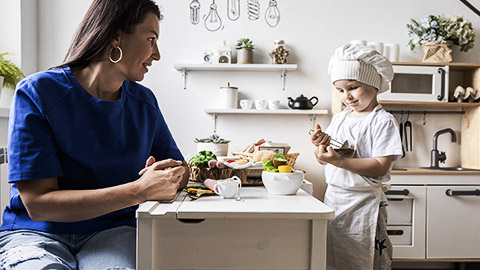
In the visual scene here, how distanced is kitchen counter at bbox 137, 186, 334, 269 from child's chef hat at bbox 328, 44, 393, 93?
95 centimetres

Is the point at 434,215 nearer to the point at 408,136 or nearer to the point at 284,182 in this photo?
the point at 408,136

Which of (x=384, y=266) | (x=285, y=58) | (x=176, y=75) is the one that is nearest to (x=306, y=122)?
(x=285, y=58)

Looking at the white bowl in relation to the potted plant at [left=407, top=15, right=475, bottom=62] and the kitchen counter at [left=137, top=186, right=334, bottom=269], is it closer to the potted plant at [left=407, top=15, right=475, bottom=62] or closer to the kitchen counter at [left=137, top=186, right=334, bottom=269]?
the kitchen counter at [left=137, top=186, right=334, bottom=269]

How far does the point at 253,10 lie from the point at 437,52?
152cm

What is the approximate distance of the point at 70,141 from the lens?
1145 millimetres

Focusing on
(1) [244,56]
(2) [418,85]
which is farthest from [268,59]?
(2) [418,85]

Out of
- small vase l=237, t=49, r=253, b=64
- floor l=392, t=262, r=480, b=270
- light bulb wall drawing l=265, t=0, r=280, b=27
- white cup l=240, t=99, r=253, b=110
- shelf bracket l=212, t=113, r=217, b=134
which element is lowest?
floor l=392, t=262, r=480, b=270

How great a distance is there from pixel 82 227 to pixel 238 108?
2206 mm

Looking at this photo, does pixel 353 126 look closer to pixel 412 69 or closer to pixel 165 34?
pixel 412 69

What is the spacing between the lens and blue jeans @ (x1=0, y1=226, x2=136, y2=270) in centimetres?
98

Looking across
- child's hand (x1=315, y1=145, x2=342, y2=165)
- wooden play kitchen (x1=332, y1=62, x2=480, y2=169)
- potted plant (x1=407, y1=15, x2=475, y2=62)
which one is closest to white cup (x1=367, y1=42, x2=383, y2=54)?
wooden play kitchen (x1=332, y1=62, x2=480, y2=169)

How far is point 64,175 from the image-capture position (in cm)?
117

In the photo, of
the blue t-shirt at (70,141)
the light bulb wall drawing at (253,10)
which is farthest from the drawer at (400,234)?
the blue t-shirt at (70,141)

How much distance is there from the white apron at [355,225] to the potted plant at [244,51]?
1521mm
